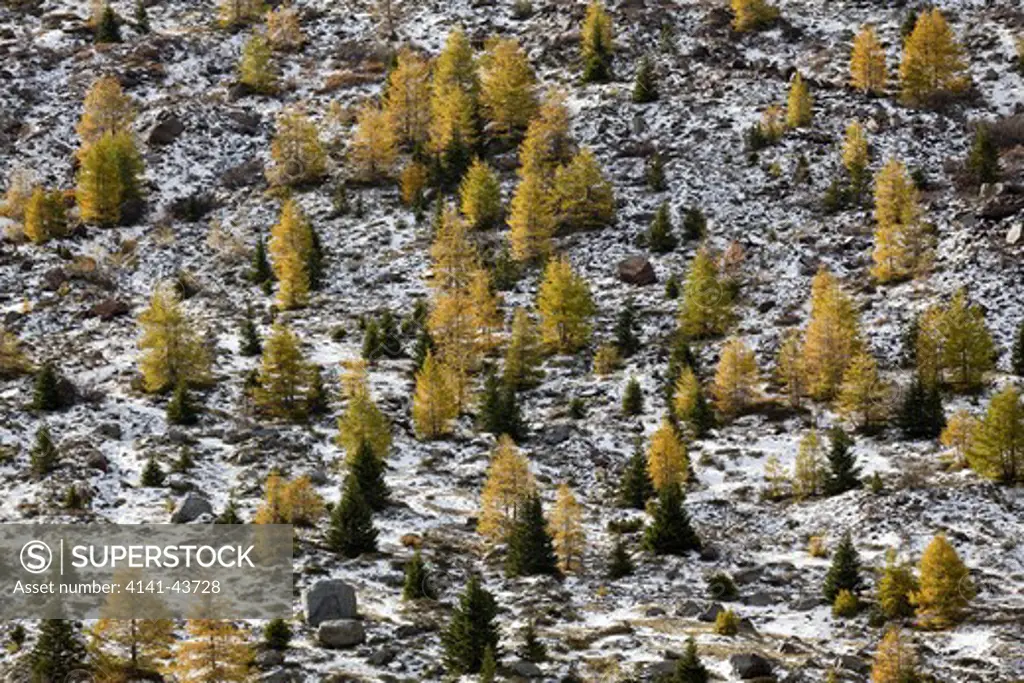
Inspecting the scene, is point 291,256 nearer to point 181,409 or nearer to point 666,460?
point 181,409

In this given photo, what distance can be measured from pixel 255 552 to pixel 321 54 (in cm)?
7549

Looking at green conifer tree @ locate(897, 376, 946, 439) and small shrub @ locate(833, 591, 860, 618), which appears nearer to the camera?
small shrub @ locate(833, 591, 860, 618)

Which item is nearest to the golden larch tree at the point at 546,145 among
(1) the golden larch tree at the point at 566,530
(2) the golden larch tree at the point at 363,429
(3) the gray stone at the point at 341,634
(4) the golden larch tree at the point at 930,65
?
(4) the golden larch tree at the point at 930,65

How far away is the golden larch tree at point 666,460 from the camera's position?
175ft

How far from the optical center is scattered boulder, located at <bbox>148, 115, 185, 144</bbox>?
A: 310ft

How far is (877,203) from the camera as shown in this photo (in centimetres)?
7562

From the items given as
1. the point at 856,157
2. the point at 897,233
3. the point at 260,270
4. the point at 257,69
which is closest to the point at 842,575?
the point at 897,233

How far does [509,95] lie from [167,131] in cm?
2725

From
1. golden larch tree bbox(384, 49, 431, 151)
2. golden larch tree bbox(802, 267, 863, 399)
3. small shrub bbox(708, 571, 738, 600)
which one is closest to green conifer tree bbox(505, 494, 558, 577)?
small shrub bbox(708, 571, 738, 600)

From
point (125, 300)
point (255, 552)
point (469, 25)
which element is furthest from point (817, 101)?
point (255, 552)

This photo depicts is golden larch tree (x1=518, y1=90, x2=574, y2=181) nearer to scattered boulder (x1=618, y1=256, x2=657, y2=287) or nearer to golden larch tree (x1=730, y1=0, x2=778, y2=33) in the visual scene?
scattered boulder (x1=618, y1=256, x2=657, y2=287)

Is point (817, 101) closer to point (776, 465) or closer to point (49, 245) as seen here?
point (776, 465)

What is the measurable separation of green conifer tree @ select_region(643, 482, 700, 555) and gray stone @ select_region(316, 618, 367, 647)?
1450cm

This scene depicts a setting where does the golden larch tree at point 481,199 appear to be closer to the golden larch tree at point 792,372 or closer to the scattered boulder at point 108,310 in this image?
the scattered boulder at point 108,310
